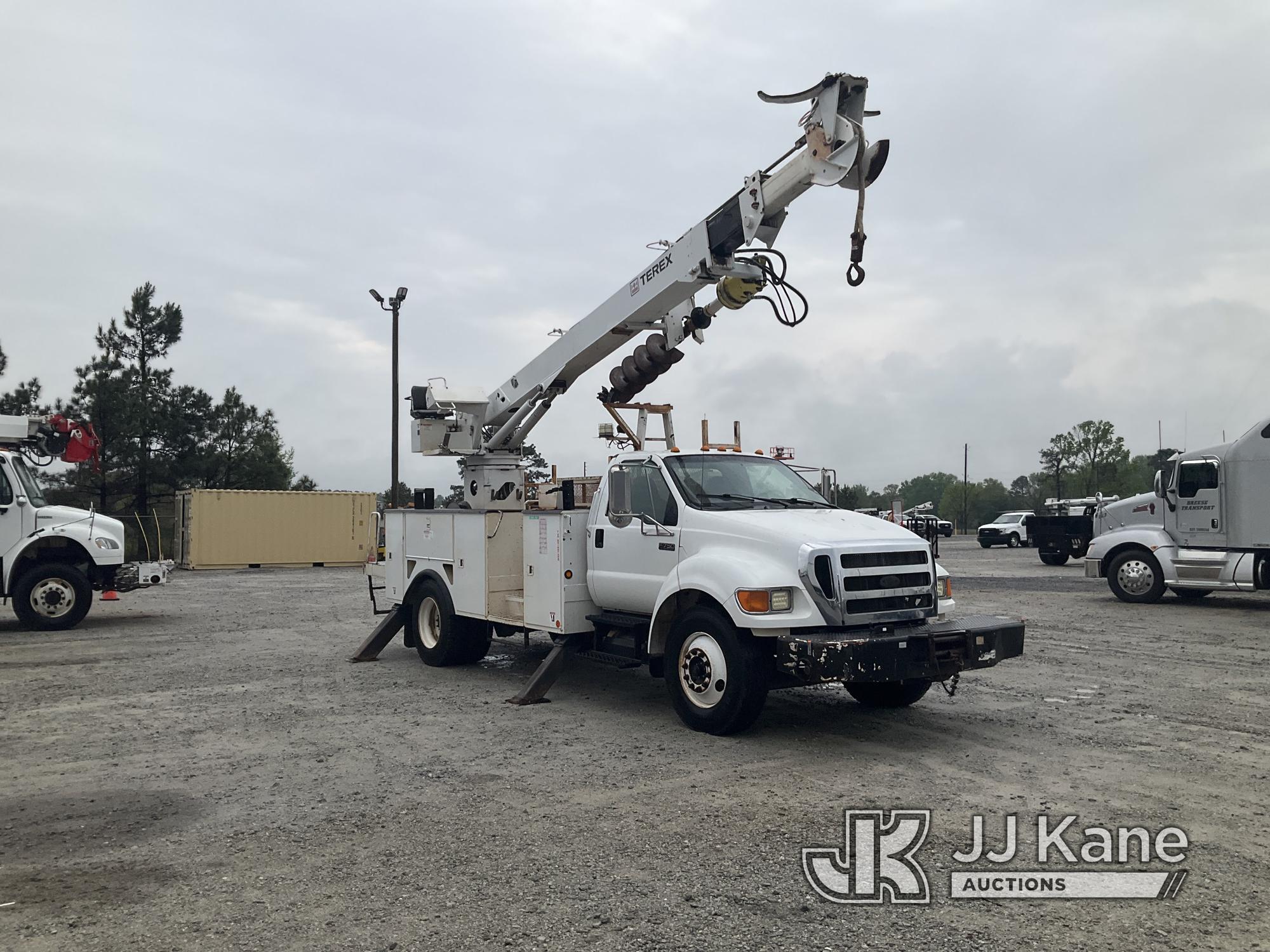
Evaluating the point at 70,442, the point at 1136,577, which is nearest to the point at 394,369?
the point at 70,442

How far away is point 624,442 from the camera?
10.4m

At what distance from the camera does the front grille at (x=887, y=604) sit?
270 inches

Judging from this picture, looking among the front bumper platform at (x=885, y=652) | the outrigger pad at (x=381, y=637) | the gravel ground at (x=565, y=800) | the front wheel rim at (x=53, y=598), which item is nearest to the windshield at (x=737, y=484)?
the front bumper platform at (x=885, y=652)

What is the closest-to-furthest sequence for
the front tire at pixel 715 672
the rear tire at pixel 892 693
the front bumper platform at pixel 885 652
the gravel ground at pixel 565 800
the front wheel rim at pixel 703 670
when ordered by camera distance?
the gravel ground at pixel 565 800
the front bumper platform at pixel 885 652
the front tire at pixel 715 672
the front wheel rim at pixel 703 670
the rear tire at pixel 892 693

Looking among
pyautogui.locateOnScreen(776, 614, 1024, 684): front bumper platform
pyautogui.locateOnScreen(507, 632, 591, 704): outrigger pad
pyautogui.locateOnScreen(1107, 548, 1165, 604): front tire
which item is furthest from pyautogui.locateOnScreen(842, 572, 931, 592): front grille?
pyautogui.locateOnScreen(1107, 548, 1165, 604): front tire

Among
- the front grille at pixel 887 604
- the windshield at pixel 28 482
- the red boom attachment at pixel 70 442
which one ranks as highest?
the red boom attachment at pixel 70 442

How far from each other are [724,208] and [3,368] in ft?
103

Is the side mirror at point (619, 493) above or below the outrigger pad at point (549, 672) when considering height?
above

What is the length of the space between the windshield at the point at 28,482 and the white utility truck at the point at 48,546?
1cm

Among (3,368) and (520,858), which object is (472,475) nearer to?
(520,858)

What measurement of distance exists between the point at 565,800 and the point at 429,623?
5525 mm

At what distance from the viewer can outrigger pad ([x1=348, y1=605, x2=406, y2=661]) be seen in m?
11.1

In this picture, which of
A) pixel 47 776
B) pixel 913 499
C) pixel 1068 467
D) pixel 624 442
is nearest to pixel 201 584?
pixel 624 442

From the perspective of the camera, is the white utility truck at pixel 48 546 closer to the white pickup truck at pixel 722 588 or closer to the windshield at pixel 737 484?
the white pickup truck at pixel 722 588
